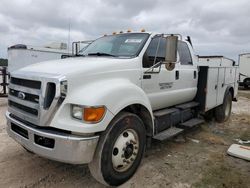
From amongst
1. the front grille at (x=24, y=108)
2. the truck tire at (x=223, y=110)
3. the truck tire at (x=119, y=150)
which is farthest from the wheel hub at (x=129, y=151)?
the truck tire at (x=223, y=110)

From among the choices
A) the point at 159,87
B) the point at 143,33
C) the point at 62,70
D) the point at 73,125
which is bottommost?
the point at 73,125

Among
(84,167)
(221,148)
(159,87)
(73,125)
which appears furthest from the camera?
(221,148)

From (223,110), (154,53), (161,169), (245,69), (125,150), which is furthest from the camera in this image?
(245,69)

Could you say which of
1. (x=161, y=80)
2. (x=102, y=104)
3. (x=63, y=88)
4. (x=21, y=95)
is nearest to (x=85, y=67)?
(x=63, y=88)

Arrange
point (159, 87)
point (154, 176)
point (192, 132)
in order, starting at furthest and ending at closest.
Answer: point (192, 132) < point (159, 87) < point (154, 176)

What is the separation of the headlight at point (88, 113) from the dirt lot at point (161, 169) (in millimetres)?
1137

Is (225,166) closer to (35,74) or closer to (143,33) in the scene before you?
(143,33)

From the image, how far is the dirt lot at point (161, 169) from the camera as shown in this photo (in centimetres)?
363

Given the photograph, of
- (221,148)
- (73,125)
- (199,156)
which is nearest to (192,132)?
(221,148)

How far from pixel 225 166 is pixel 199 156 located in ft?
1.77

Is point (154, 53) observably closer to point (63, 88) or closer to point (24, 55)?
point (63, 88)

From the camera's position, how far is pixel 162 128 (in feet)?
15.6

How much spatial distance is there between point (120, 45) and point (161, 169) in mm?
2206

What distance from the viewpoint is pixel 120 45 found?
177 inches
